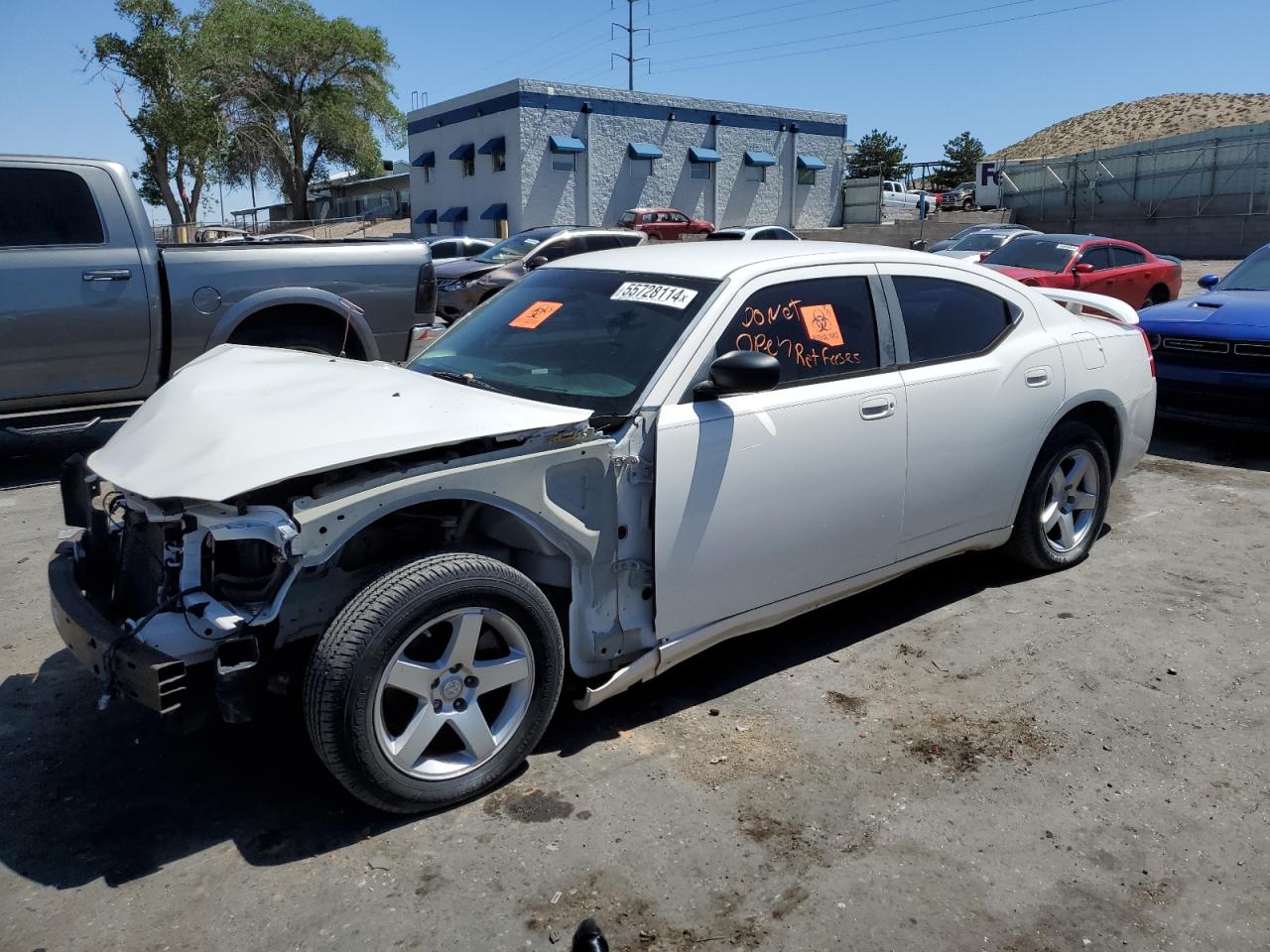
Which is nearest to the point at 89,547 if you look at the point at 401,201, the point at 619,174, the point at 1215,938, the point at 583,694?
the point at 583,694

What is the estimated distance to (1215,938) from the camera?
8.77 ft

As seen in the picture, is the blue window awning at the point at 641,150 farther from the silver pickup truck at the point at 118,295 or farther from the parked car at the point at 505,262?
the silver pickup truck at the point at 118,295

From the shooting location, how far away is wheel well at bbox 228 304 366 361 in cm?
738

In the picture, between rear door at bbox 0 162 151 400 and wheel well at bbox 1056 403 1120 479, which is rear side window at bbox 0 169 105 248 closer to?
rear door at bbox 0 162 151 400

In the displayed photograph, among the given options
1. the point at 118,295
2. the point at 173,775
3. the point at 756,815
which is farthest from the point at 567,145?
the point at 756,815

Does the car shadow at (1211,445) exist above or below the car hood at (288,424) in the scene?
below

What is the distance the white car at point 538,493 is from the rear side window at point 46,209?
3.53 meters

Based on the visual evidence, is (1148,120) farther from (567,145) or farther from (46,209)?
(46,209)

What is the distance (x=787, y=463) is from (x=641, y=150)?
37.2m

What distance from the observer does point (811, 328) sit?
13.3ft

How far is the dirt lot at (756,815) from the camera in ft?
8.96

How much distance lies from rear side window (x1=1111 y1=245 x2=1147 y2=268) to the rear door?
1285 cm

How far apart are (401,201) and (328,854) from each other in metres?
56.0

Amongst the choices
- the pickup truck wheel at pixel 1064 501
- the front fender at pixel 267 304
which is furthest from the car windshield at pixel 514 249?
the pickup truck wheel at pixel 1064 501
